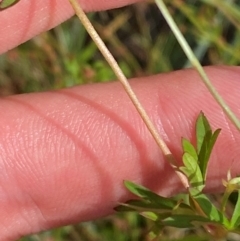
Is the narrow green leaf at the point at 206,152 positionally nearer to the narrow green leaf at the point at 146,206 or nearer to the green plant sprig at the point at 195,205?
the green plant sprig at the point at 195,205

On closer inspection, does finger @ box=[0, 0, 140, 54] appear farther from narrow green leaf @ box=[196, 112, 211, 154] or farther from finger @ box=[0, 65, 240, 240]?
narrow green leaf @ box=[196, 112, 211, 154]

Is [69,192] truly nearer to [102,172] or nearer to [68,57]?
[102,172]

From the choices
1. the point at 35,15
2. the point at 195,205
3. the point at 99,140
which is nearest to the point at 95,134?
the point at 99,140

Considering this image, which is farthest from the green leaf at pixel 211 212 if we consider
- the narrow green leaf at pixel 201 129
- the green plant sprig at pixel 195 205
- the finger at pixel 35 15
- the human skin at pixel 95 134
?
the finger at pixel 35 15

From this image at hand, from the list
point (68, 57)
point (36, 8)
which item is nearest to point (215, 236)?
point (36, 8)

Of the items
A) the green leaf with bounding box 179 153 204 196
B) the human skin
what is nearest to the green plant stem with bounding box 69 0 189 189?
the green leaf with bounding box 179 153 204 196

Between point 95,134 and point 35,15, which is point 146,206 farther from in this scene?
point 35,15
